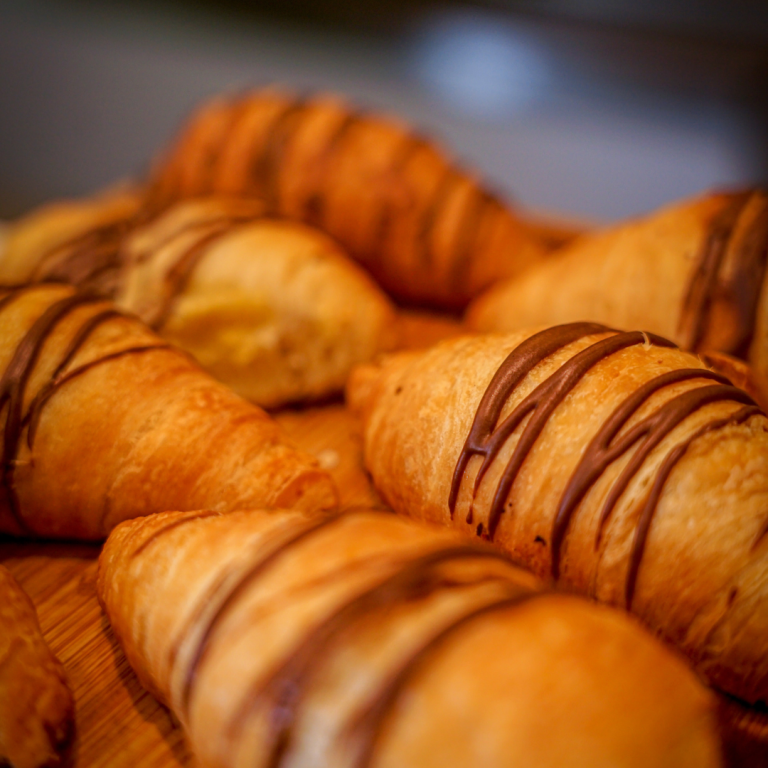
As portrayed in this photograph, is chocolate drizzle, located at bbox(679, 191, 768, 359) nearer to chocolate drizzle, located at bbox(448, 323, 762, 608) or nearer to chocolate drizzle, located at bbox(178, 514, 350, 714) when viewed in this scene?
chocolate drizzle, located at bbox(448, 323, 762, 608)

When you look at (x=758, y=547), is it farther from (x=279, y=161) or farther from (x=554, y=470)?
(x=279, y=161)

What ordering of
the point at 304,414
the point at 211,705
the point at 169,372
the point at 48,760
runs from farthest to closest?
the point at 304,414 → the point at 169,372 → the point at 48,760 → the point at 211,705

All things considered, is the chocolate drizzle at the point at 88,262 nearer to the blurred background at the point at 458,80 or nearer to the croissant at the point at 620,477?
the croissant at the point at 620,477

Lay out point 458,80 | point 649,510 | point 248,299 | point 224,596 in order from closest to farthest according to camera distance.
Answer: point 224,596 → point 649,510 → point 248,299 → point 458,80

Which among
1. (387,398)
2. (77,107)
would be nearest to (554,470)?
(387,398)

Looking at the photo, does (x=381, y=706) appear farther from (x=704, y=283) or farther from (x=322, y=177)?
(x=322, y=177)

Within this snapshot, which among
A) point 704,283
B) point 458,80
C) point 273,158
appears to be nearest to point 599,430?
point 704,283

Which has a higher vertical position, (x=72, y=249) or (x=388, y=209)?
(x=388, y=209)
